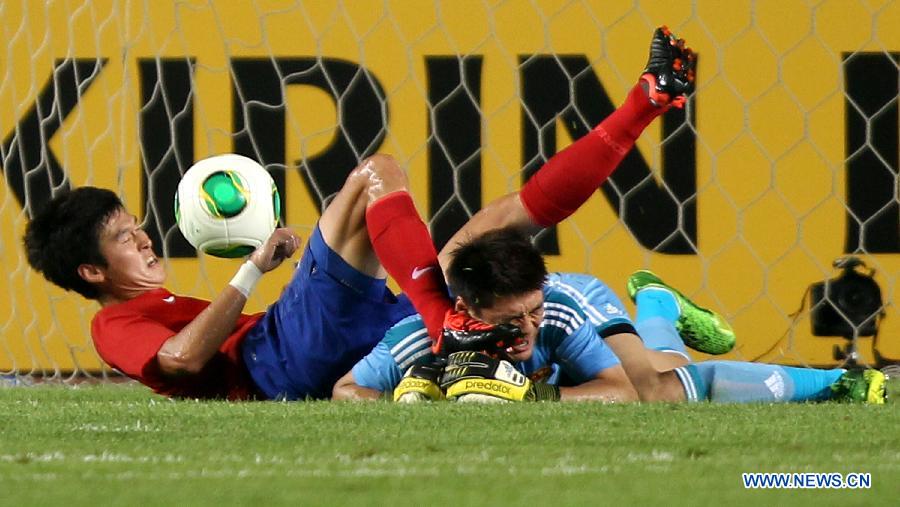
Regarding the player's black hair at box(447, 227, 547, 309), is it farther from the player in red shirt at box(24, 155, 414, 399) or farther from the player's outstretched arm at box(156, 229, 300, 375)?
the player's outstretched arm at box(156, 229, 300, 375)

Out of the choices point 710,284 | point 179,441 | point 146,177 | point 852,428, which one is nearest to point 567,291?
point 852,428

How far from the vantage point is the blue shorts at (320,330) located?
3133 mm

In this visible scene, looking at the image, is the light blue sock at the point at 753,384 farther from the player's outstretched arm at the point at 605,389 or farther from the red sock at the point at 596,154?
the red sock at the point at 596,154

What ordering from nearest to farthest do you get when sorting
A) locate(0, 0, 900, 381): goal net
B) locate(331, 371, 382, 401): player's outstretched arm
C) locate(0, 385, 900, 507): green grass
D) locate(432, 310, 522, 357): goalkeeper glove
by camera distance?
locate(0, 385, 900, 507): green grass < locate(432, 310, 522, 357): goalkeeper glove < locate(331, 371, 382, 401): player's outstretched arm < locate(0, 0, 900, 381): goal net

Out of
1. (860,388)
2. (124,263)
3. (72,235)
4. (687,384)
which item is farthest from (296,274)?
(860,388)

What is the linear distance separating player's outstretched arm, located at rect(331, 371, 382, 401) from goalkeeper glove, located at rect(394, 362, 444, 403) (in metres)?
0.11

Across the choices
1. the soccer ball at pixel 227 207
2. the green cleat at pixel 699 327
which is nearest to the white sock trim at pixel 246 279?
the soccer ball at pixel 227 207

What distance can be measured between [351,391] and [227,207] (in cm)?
45

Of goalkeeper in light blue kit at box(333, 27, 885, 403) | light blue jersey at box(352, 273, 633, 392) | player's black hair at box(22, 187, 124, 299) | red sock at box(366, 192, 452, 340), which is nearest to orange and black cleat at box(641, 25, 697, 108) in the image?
goalkeeper in light blue kit at box(333, 27, 885, 403)

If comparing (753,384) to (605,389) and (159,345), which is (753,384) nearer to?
(605,389)

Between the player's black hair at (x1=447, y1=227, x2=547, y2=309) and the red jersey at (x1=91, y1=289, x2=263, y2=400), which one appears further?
the red jersey at (x1=91, y1=289, x2=263, y2=400)

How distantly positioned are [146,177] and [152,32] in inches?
14.2

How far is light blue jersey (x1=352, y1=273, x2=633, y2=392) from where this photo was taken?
285 centimetres

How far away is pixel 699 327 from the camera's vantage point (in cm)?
343
